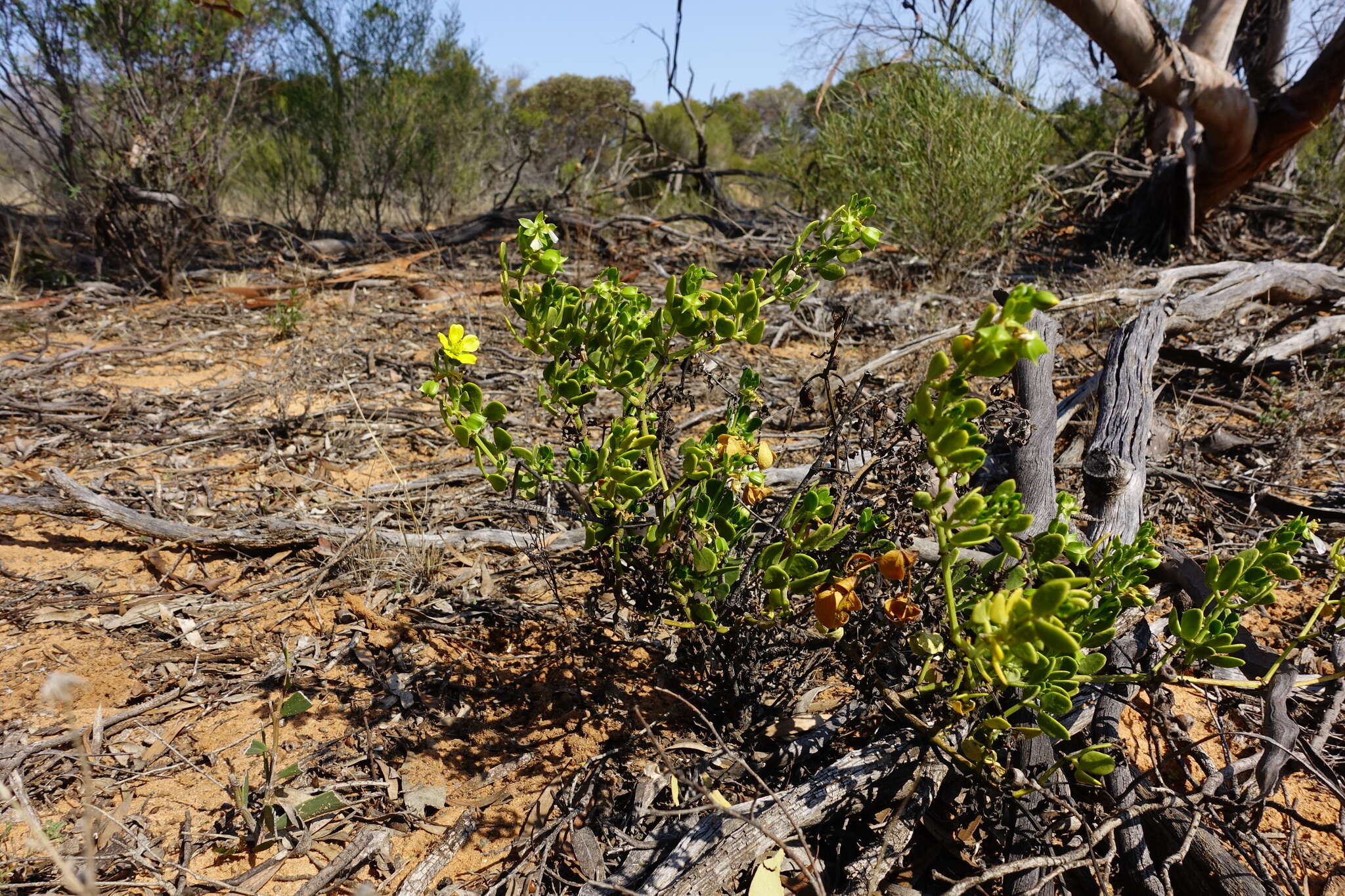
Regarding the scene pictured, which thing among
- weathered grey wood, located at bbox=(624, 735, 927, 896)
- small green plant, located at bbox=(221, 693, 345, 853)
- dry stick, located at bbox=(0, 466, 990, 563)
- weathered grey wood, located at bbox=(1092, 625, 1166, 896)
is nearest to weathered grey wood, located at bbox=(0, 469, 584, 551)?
dry stick, located at bbox=(0, 466, 990, 563)

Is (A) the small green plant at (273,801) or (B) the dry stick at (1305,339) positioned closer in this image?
(A) the small green plant at (273,801)

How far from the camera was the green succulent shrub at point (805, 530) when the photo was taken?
118 cm

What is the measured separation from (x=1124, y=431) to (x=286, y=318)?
4.47m

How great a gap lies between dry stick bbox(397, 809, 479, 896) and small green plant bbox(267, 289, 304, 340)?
388 centimetres

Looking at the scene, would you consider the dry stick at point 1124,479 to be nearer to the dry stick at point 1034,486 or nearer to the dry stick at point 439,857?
the dry stick at point 1034,486

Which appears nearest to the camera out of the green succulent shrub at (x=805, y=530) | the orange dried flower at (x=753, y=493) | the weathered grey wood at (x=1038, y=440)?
the green succulent shrub at (x=805, y=530)

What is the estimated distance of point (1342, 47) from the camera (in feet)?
20.2

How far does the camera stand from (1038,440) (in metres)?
2.33

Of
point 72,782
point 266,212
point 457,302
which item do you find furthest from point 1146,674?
point 266,212

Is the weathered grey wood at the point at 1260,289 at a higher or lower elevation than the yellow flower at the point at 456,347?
higher

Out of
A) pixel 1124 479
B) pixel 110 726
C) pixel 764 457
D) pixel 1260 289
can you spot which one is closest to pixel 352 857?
pixel 110 726

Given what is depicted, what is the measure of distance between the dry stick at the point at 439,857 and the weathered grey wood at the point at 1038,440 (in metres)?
1.48

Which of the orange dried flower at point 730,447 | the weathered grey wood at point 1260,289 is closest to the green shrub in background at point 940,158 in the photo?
the weathered grey wood at point 1260,289

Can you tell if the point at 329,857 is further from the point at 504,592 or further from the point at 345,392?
the point at 345,392
